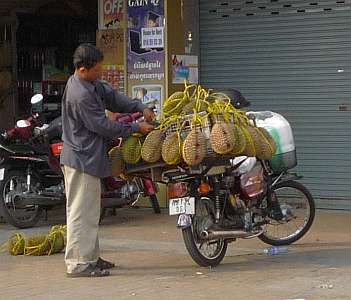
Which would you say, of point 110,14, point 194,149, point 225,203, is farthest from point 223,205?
point 110,14

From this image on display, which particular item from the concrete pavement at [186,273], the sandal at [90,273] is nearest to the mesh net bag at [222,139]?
the concrete pavement at [186,273]

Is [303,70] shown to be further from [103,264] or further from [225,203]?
[103,264]

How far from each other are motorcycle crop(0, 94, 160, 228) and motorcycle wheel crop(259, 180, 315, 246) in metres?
2.17

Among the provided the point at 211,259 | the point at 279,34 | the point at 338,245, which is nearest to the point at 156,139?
the point at 211,259

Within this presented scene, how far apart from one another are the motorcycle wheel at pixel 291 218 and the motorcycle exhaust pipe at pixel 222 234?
86 centimetres

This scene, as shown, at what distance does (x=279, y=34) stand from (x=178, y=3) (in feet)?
5.10

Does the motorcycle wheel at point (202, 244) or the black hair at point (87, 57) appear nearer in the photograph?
the black hair at point (87, 57)

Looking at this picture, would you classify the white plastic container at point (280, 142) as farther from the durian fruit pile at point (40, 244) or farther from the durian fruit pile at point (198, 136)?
the durian fruit pile at point (40, 244)

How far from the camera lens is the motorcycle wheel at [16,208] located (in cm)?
1057

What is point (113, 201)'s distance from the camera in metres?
10.7

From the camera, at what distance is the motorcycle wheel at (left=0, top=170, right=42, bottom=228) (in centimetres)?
1057

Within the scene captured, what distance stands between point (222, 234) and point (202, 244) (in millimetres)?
215

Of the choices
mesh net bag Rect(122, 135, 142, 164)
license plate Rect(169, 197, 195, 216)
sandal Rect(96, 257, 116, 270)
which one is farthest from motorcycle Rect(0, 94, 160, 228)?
license plate Rect(169, 197, 195, 216)

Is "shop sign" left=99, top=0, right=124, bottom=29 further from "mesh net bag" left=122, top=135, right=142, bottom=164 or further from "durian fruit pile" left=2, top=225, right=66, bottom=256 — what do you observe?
"mesh net bag" left=122, top=135, right=142, bottom=164
